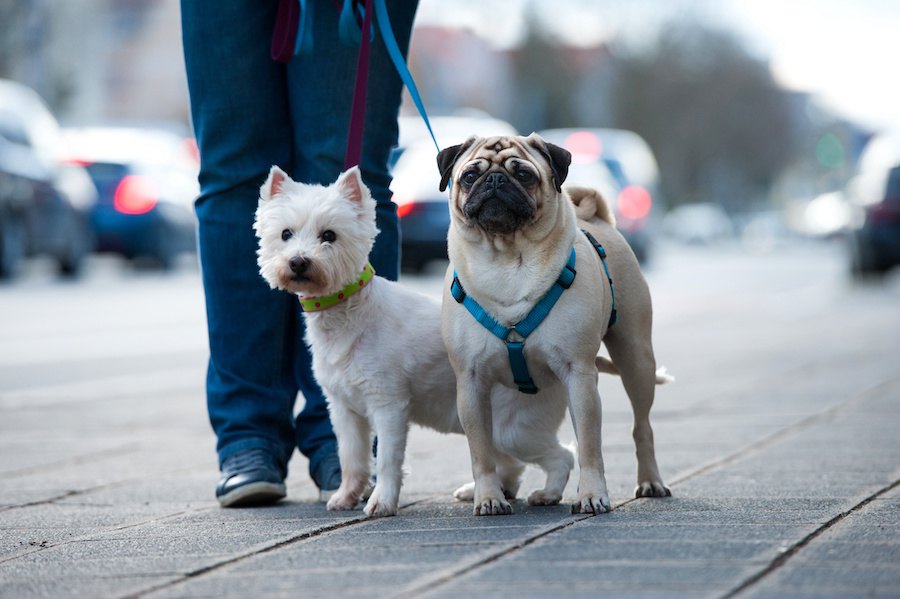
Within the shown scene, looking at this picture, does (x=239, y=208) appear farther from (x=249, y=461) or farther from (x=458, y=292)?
(x=458, y=292)

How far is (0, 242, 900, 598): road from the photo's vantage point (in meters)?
3.14

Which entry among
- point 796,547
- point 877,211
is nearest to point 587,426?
point 796,547

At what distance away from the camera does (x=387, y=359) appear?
434cm

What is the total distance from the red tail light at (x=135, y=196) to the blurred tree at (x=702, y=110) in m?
73.2

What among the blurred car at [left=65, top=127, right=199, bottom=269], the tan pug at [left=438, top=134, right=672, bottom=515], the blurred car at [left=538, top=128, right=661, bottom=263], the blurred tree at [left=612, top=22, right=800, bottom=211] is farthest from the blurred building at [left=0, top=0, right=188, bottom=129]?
the tan pug at [left=438, top=134, right=672, bottom=515]

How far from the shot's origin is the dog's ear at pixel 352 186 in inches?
175

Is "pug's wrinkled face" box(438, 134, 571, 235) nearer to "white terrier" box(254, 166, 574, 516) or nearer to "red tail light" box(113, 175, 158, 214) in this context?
"white terrier" box(254, 166, 574, 516)

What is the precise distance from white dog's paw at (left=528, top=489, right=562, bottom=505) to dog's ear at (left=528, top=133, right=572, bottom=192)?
0.89m

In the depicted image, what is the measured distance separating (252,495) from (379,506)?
48 cm

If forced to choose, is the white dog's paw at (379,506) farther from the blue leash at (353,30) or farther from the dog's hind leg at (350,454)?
the blue leash at (353,30)

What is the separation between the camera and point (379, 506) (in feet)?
13.7

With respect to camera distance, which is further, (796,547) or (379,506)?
(379,506)

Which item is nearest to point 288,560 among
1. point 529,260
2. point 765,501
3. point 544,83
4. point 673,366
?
point 529,260

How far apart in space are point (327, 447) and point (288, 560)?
4.74 ft
